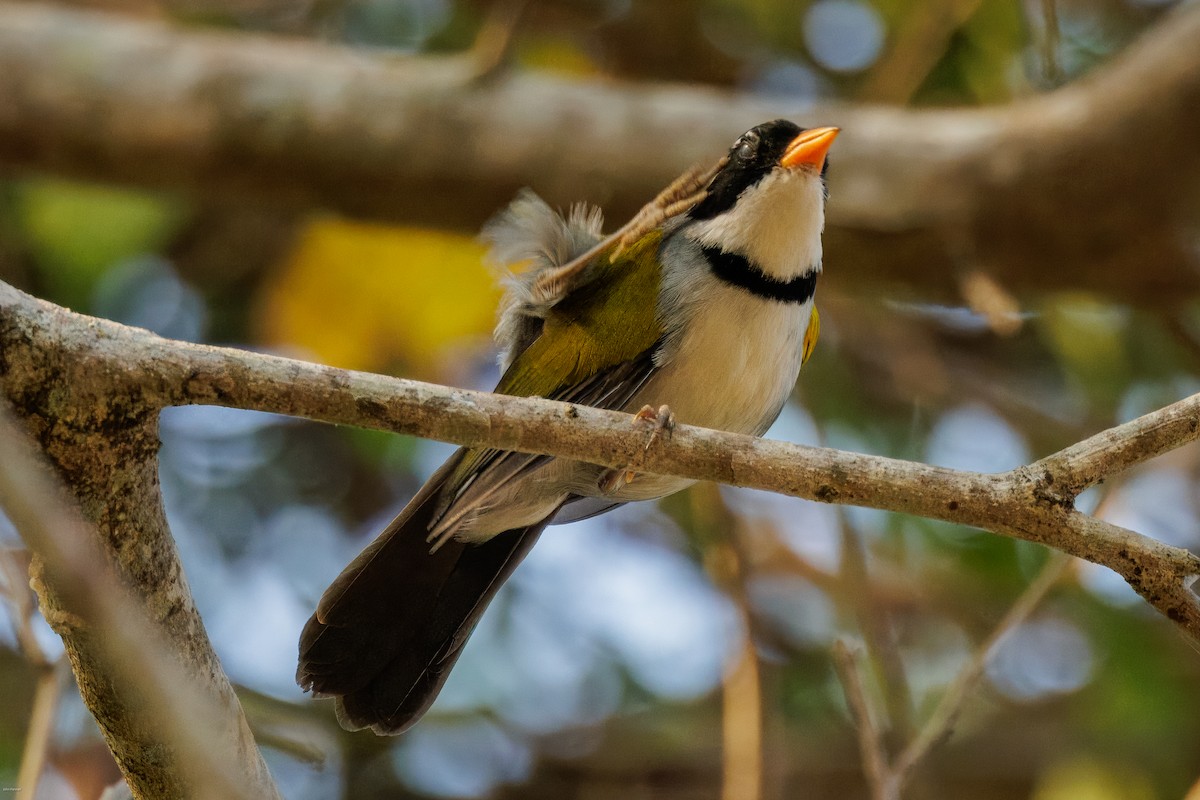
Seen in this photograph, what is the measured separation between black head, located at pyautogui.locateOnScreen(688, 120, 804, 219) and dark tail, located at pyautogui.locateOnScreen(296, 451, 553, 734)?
2.84ft

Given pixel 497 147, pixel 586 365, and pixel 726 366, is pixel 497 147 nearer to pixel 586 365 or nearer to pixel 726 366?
pixel 586 365

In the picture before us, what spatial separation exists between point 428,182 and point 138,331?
264 cm

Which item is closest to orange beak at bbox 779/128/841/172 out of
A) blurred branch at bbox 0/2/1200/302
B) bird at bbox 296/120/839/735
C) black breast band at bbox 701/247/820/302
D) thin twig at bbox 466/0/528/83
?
bird at bbox 296/120/839/735

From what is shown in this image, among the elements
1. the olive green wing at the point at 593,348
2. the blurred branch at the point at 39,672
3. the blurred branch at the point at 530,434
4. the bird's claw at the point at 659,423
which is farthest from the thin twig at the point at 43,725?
the bird's claw at the point at 659,423

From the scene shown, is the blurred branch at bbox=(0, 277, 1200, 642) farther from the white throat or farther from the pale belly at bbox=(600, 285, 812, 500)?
the white throat

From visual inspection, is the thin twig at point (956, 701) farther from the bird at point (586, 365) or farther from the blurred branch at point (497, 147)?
the blurred branch at point (497, 147)

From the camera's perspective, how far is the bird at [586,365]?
2.71 metres

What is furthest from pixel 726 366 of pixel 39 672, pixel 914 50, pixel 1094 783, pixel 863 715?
pixel 914 50

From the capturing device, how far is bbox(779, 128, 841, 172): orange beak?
293cm

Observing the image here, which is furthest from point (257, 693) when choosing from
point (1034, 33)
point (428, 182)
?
point (1034, 33)

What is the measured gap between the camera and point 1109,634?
434 cm

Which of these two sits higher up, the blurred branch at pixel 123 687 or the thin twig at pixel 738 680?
the blurred branch at pixel 123 687

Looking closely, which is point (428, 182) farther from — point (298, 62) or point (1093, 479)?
point (1093, 479)

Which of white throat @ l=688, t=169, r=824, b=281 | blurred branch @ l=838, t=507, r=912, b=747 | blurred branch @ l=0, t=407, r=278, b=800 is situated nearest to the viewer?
blurred branch @ l=0, t=407, r=278, b=800
